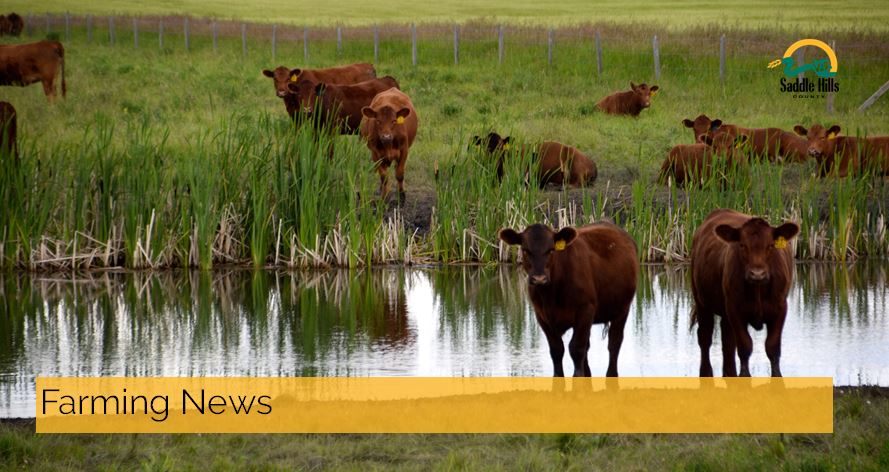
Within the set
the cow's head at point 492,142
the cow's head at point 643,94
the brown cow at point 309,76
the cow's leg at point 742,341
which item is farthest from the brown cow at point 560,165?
the cow's leg at point 742,341

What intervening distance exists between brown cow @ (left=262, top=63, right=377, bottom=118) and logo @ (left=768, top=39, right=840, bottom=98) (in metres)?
9.90

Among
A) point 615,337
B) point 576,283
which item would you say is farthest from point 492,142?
point 576,283

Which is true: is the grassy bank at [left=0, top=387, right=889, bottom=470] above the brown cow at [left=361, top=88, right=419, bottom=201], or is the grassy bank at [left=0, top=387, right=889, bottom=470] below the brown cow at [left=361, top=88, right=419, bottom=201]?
below

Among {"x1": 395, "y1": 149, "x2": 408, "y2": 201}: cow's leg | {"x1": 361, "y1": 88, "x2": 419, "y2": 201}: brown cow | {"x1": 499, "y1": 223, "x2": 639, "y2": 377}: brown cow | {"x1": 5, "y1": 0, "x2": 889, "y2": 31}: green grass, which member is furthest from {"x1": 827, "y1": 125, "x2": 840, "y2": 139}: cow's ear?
{"x1": 5, "y1": 0, "x2": 889, "y2": 31}: green grass

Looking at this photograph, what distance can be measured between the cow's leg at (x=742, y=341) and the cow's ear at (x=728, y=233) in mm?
500

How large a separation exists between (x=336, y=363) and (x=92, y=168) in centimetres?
574

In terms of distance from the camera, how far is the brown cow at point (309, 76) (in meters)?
20.0

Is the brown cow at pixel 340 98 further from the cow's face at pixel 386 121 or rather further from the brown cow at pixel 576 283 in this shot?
the brown cow at pixel 576 283

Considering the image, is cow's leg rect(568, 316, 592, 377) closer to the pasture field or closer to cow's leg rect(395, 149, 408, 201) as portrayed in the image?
the pasture field

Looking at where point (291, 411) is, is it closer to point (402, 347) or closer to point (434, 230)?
point (402, 347)

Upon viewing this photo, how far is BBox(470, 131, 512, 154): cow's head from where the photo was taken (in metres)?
15.9

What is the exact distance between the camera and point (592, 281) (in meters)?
8.30

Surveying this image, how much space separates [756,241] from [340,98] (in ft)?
41.9

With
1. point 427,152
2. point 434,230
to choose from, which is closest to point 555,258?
point 434,230
